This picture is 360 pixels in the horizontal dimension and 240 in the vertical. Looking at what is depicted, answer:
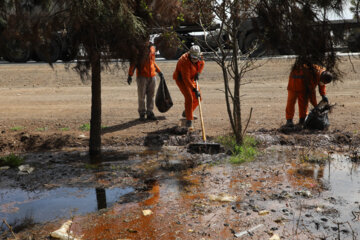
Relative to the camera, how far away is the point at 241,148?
261 inches

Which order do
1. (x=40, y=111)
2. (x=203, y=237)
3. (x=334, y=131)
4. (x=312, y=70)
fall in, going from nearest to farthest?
1. (x=203, y=237)
2. (x=312, y=70)
3. (x=334, y=131)
4. (x=40, y=111)

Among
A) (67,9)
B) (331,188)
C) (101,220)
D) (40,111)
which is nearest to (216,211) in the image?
(101,220)

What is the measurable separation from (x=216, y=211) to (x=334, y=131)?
13.3 feet

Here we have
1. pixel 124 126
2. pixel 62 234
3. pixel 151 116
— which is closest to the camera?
pixel 62 234

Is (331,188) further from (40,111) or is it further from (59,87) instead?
(59,87)

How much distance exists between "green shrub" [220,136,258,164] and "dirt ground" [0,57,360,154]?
2.43ft

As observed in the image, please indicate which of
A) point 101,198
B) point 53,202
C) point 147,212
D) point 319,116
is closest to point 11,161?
point 53,202

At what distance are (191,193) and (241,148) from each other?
1763 millimetres

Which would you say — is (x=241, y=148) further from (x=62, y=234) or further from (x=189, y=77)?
(x=62, y=234)

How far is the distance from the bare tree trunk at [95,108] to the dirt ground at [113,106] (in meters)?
0.42

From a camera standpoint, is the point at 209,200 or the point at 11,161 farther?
the point at 11,161

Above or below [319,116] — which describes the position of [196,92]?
above

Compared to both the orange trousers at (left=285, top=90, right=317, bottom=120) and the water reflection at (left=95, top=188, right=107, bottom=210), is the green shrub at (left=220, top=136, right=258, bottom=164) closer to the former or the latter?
the orange trousers at (left=285, top=90, right=317, bottom=120)

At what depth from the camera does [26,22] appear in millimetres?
5547
